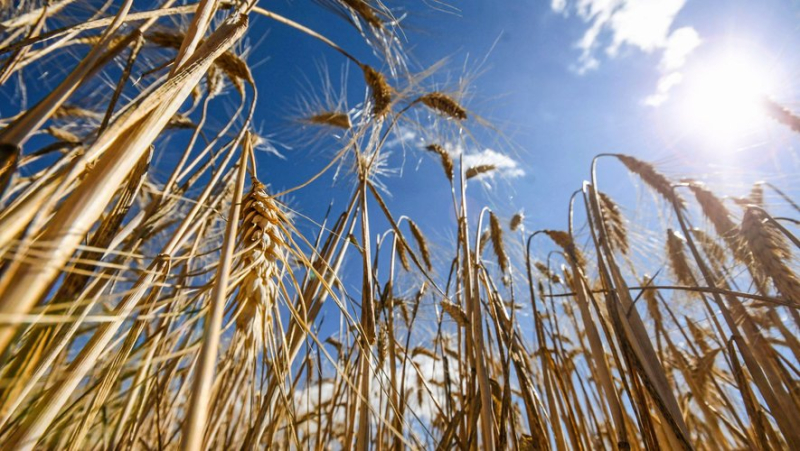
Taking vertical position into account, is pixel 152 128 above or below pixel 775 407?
above

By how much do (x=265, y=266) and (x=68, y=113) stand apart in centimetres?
230

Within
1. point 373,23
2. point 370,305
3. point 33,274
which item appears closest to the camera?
point 33,274

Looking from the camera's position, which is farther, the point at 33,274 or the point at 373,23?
the point at 373,23

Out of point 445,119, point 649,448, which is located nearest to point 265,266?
point 649,448

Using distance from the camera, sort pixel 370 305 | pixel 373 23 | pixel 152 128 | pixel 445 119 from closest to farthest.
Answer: pixel 152 128 < pixel 370 305 < pixel 373 23 < pixel 445 119

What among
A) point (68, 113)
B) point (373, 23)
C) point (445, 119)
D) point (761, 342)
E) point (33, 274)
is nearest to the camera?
point (33, 274)

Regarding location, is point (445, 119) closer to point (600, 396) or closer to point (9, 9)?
point (600, 396)

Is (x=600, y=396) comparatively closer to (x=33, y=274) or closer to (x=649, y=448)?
(x=649, y=448)

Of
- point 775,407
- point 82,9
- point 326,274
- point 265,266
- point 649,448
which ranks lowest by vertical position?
point 649,448

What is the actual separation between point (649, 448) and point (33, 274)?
122 cm

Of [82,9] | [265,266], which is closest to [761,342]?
[265,266]

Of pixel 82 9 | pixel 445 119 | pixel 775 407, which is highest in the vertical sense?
pixel 82 9

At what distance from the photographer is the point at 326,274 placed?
1293mm

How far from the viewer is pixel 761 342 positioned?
4.01 feet
